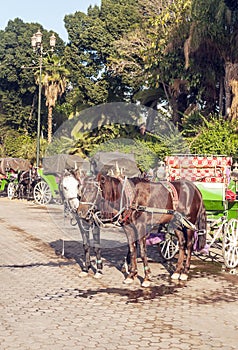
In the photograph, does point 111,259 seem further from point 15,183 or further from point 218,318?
point 15,183

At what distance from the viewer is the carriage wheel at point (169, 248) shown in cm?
965

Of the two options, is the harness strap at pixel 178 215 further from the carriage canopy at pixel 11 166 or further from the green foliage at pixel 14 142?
the green foliage at pixel 14 142

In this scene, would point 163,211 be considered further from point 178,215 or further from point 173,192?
point 173,192

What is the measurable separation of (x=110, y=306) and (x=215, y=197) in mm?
3805

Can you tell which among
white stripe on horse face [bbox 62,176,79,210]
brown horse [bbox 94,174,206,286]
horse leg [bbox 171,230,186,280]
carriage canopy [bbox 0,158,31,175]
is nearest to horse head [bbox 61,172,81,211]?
white stripe on horse face [bbox 62,176,79,210]

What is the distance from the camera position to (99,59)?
35906mm

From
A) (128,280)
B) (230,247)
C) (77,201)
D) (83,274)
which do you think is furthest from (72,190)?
(230,247)

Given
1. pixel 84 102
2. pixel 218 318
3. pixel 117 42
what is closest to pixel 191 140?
pixel 117 42

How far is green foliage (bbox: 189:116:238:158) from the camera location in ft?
70.1

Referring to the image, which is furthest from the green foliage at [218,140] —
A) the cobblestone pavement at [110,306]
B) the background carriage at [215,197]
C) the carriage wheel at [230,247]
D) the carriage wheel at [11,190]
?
the carriage wheel at [230,247]

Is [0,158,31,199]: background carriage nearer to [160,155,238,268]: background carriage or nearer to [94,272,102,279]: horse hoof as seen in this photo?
[160,155,238,268]: background carriage

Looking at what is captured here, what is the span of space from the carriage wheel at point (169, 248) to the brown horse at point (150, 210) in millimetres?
476

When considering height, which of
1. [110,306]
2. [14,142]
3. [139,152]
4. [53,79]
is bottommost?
[110,306]

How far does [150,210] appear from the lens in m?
8.16
